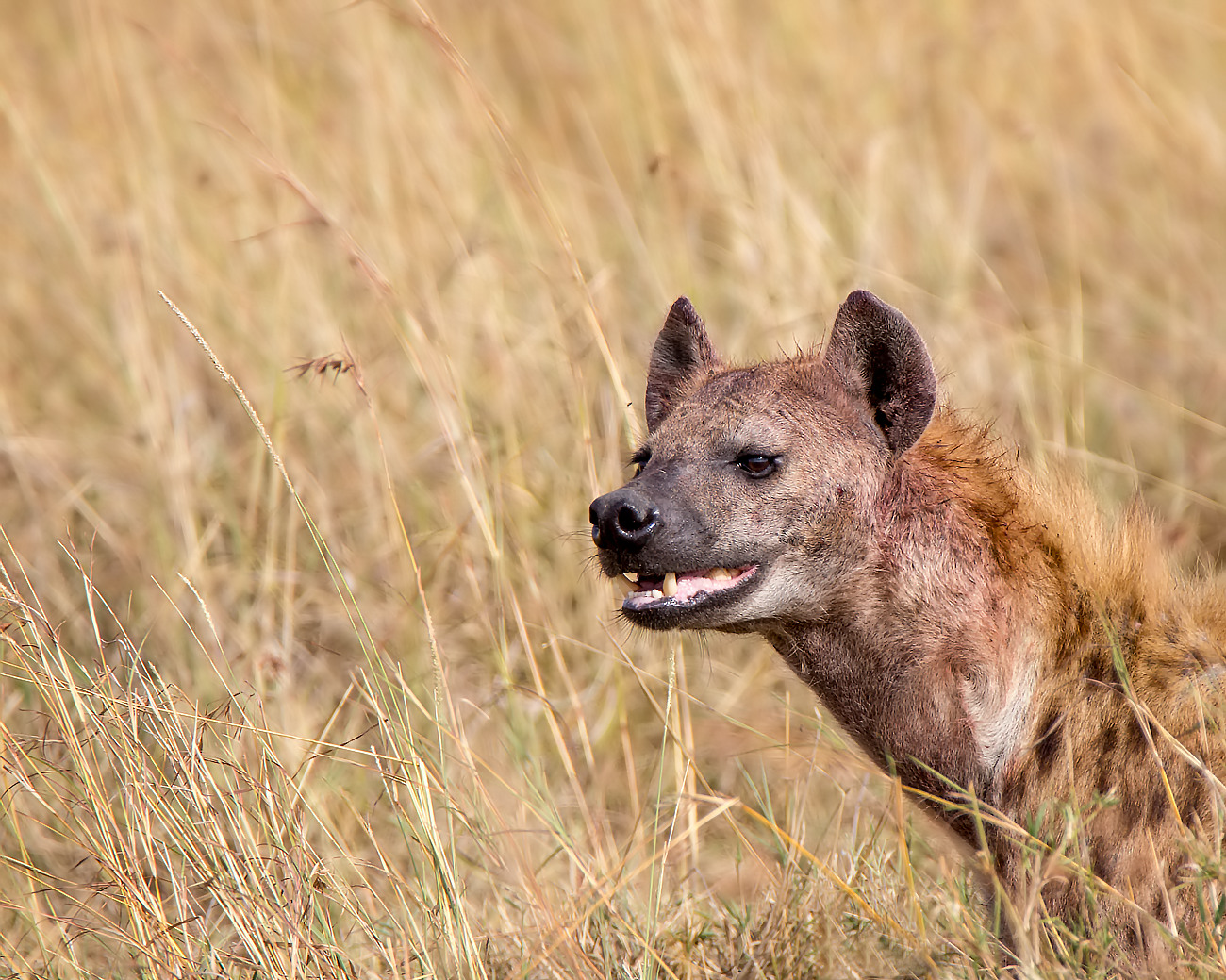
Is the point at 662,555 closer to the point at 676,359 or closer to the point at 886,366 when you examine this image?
the point at 886,366

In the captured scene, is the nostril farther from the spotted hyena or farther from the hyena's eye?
the hyena's eye

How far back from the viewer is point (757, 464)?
9.39 feet

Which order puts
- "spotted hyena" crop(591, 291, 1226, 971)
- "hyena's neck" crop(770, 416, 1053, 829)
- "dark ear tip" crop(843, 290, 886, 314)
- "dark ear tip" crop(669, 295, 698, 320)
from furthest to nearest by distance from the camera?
Answer: "dark ear tip" crop(669, 295, 698, 320)
"dark ear tip" crop(843, 290, 886, 314)
"hyena's neck" crop(770, 416, 1053, 829)
"spotted hyena" crop(591, 291, 1226, 971)

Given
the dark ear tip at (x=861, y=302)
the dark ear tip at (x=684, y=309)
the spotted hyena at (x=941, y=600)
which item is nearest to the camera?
the spotted hyena at (x=941, y=600)

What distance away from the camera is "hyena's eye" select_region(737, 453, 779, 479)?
2852 millimetres

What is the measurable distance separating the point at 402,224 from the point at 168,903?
2946 millimetres

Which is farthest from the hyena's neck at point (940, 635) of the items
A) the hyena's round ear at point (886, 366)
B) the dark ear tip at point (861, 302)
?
the dark ear tip at point (861, 302)

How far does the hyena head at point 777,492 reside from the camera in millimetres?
2770

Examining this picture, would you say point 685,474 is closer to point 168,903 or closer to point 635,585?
point 635,585

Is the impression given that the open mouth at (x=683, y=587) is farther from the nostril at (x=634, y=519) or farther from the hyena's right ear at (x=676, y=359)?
the hyena's right ear at (x=676, y=359)

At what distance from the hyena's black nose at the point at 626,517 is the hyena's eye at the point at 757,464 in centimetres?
24

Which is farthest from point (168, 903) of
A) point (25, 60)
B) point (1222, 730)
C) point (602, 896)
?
point (25, 60)

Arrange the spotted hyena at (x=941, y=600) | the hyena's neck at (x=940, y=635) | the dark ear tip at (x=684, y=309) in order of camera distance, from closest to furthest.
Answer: the spotted hyena at (x=941, y=600)
the hyena's neck at (x=940, y=635)
the dark ear tip at (x=684, y=309)

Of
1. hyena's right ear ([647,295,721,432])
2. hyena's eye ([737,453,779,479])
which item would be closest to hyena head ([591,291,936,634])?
hyena's eye ([737,453,779,479])
